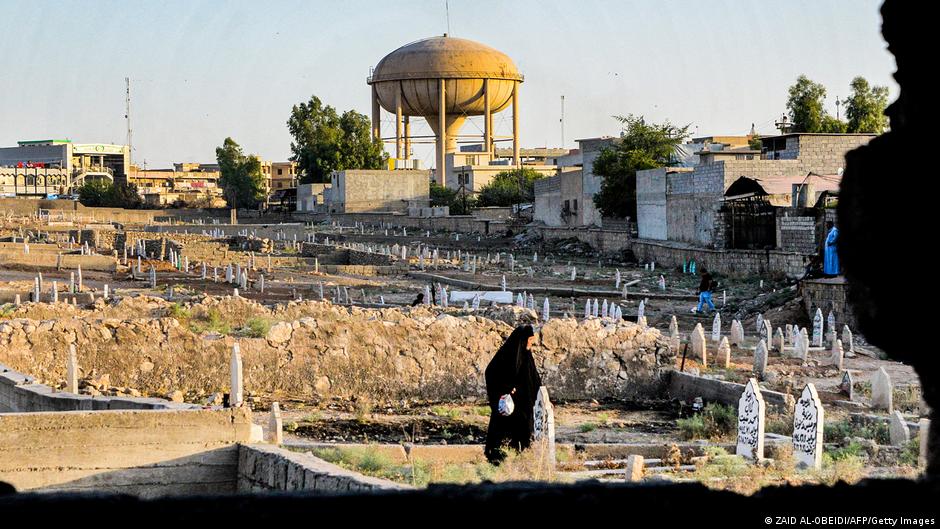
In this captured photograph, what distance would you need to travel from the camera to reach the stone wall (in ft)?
73.1

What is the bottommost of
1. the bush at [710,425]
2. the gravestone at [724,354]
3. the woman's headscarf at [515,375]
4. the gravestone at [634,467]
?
the bush at [710,425]

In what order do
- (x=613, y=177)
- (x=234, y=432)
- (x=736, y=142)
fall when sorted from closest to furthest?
(x=234, y=432) → (x=613, y=177) → (x=736, y=142)

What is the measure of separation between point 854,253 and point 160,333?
12.2 metres

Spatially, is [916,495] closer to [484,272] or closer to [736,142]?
[484,272]

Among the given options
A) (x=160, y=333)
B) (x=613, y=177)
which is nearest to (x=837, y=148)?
(x=613, y=177)

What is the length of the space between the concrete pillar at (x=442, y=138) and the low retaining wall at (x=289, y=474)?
3013 inches

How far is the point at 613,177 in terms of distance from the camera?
5172 centimetres

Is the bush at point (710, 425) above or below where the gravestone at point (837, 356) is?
below

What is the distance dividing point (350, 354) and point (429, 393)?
3.22 ft

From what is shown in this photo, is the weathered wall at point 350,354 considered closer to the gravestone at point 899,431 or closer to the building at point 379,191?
the gravestone at point 899,431

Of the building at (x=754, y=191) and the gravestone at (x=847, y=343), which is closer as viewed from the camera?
the gravestone at (x=847, y=343)

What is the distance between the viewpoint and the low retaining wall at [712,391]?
13.9 m

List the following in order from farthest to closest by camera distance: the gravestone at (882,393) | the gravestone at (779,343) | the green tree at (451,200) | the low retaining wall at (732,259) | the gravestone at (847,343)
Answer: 1. the green tree at (451,200)
2. the low retaining wall at (732,259)
3. the gravestone at (847,343)
4. the gravestone at (779,343)
5. the gravestone at (882,393)

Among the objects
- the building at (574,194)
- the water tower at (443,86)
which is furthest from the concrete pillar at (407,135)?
the building at (574,194)
